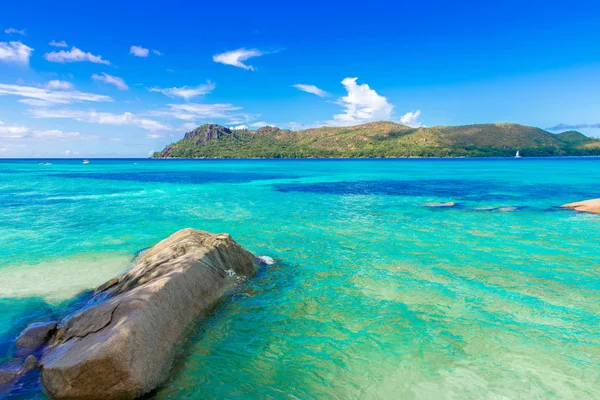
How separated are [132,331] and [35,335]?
377cm

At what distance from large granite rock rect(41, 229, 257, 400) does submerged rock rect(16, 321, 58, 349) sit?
42cm

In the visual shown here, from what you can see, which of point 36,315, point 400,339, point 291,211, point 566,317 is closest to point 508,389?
point 400,339

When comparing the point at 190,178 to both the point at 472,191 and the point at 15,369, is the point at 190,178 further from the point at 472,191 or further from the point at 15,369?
the point at 15,369

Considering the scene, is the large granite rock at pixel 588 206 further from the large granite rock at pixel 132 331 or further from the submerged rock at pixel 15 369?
the submerged rock at pixel 15 369

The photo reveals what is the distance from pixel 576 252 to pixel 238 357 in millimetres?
17681

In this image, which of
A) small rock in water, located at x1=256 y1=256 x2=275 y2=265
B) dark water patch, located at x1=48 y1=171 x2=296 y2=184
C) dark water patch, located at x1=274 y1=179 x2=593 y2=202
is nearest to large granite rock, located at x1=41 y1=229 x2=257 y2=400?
small rock in water, located at x1=256 y1=256 x2=275 y2=265

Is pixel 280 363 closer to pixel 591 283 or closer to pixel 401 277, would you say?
pixel 401 277

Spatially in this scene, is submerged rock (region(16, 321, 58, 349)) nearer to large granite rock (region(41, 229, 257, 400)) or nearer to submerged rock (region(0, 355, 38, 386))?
large granite rock (region(41, 229, 257, 400))

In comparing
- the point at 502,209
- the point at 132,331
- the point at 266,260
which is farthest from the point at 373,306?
the point at 502,209

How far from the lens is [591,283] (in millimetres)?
13000

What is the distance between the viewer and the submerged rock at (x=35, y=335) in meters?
8.46

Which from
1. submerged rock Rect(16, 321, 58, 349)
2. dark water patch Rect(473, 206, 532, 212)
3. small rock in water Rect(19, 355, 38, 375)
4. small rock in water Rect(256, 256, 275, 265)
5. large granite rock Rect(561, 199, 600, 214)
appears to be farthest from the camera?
dark water patch Rect(473, 206, 532, 212)

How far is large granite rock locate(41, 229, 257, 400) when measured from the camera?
637cm

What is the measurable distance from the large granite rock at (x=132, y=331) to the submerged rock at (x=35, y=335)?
0.42 metres
